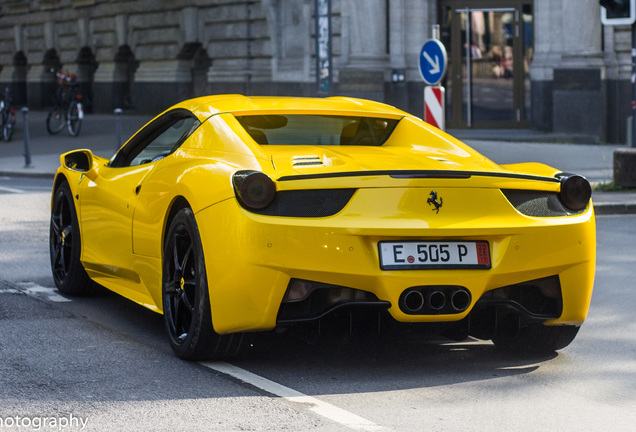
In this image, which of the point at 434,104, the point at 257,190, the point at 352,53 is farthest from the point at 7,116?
the point at 257,190

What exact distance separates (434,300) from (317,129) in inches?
59.7

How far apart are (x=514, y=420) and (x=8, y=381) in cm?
216

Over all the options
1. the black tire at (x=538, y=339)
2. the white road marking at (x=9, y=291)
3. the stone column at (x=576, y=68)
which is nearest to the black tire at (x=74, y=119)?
the stone column at (x=576, y=68)

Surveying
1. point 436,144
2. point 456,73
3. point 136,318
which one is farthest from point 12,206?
point 456,73

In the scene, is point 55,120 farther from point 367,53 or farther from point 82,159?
point 82,159

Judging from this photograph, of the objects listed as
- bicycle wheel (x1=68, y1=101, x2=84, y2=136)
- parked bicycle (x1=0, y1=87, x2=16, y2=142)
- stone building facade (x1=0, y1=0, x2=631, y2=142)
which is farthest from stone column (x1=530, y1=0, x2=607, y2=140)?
parked bicycle (x1=0, y1=87, x2=16, y2=142)

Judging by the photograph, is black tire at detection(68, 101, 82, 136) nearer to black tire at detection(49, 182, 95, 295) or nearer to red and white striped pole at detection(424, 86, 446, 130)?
red and white striped pole at detection(424, 86, 446, 130)

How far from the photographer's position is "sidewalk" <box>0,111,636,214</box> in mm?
15745

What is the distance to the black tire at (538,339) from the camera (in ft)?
19.4

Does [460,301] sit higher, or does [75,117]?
[75,117]

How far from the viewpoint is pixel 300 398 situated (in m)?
5.00

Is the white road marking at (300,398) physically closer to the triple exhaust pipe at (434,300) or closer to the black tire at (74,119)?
the triple exhaust pipe at (434,300)

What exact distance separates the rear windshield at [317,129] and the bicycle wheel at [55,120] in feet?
73.6

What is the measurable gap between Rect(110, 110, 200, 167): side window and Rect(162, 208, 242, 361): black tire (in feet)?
2.64
